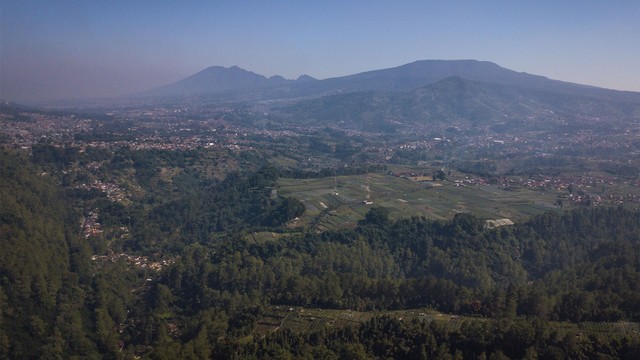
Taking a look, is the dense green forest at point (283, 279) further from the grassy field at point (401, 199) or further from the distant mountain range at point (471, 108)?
the distant mountain range at point (471, 108)

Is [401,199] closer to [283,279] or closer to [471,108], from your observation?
[283,279]

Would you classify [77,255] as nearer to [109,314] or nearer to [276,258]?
[109,314]

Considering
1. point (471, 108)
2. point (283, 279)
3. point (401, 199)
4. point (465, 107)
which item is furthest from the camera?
point (465, 107)

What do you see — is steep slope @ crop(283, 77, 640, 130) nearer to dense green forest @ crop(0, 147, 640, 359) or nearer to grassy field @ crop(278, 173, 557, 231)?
grassy field @ crop(278, 173, 557, 231)

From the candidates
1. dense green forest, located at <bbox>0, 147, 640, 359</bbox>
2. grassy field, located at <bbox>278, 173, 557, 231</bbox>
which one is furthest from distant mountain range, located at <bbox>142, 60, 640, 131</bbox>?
dense green forest, located at <bbox>0, 147, 640, 359</bbox>

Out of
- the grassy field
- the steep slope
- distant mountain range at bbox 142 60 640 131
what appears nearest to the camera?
the grassy field

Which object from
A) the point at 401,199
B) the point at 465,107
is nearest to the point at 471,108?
the point at 465,107
